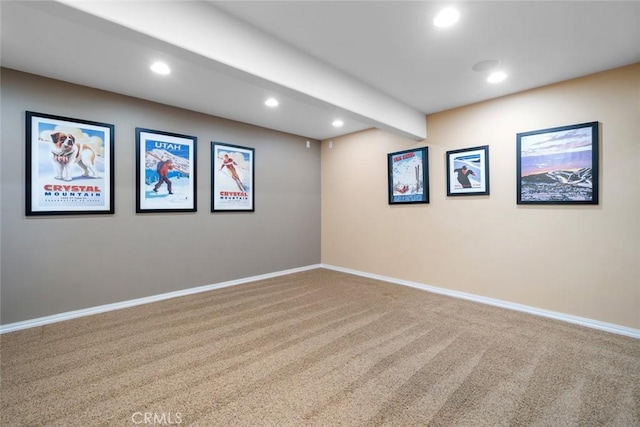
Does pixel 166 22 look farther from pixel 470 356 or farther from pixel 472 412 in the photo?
pixel 470 356

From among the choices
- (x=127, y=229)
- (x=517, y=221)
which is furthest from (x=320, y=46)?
(x=127, y=229)

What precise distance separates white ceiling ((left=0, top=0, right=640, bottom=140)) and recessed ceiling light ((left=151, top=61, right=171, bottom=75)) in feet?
0.21

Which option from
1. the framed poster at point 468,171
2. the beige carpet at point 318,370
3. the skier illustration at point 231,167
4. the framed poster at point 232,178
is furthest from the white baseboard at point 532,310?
the skier illustration at point 231,167

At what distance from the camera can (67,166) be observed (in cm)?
326

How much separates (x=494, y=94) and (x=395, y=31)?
198cm

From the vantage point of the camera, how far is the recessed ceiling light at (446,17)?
2115 millimetres

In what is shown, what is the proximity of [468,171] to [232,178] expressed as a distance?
352 cm

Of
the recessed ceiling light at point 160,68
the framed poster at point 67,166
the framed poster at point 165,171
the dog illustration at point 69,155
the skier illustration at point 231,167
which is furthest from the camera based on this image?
the skier illustration at point 231,167

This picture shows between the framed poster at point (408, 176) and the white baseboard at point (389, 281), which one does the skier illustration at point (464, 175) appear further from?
the white baseboard at point (389, 281)

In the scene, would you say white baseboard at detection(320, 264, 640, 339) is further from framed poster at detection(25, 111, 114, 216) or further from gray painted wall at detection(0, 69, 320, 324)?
framed poster at detection(25, 111, 114, 216)

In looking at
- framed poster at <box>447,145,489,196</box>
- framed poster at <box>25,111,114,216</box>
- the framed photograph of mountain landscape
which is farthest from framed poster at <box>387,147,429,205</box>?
framed poster at <box>25,111,114,216</box>

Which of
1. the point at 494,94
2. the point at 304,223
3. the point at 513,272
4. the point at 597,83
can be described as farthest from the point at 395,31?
the point at 304,223

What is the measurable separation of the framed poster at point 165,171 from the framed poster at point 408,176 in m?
3.09

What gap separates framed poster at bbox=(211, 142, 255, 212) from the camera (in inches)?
176
